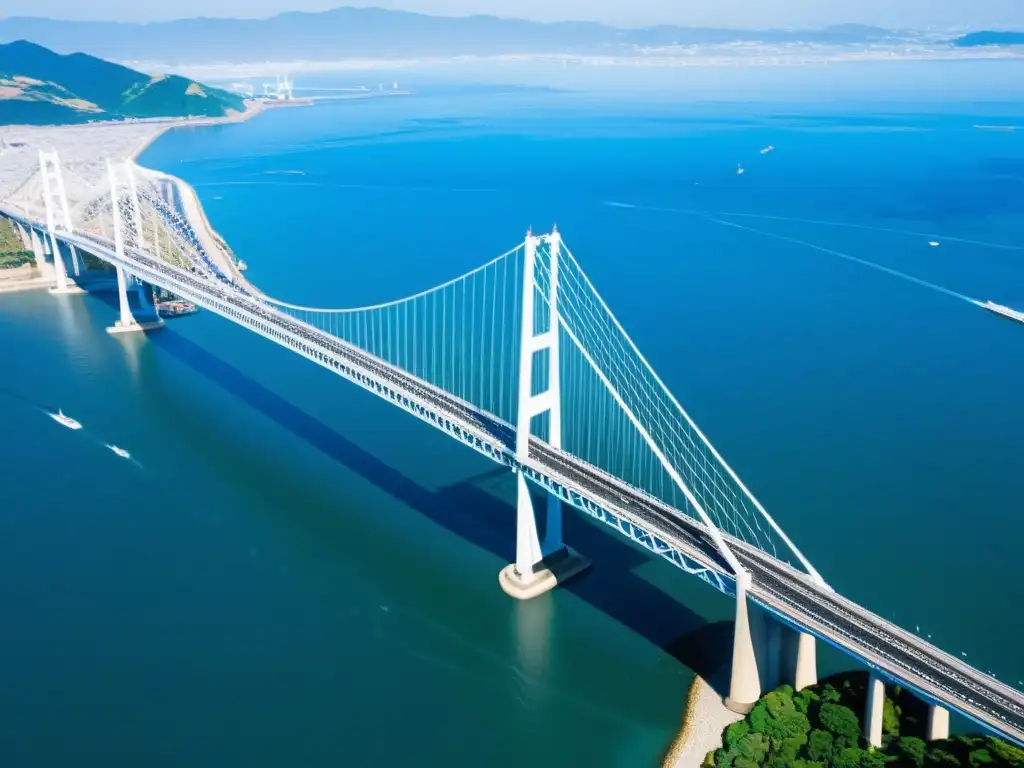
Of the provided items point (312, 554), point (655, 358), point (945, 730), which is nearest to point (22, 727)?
point (312, 554)

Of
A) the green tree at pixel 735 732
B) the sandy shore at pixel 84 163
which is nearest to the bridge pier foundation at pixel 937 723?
the green tree at pixel 735 732

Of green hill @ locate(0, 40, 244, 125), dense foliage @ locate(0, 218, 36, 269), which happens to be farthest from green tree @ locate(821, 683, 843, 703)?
green hill @ locate(0, 40, 244, 125)

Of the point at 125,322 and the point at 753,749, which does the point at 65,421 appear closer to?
the point at 125,322

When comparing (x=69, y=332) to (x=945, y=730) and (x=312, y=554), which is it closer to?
(x=312, y=554)

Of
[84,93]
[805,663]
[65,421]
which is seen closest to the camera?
[805,663]

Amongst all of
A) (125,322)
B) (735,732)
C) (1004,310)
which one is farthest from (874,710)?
(125,322)

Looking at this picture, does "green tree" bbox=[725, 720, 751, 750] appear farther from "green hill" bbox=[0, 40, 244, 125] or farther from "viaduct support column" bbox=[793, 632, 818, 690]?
"green hill" bbox=[0, 40, 244, 125]
